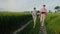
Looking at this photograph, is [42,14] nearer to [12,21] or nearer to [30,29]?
[30,29]

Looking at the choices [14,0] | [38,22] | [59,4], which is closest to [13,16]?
[14,0]

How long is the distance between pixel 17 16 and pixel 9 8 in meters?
0.18

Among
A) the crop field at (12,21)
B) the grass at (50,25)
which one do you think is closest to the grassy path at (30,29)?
the grass at (50,25)

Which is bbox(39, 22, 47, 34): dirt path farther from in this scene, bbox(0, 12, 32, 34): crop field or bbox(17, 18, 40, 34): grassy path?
bbox(0, 12, 32, 34): crop field

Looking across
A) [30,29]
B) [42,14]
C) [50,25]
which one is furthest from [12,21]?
[50,25]

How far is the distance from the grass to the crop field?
13 centimetres

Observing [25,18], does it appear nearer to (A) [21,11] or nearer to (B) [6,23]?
(A) [21,11]

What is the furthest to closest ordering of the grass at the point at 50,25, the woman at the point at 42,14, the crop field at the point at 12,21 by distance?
the crop field at the point at 12,21 < the woman at the point at 42,14 < the grass at the point at 50,25

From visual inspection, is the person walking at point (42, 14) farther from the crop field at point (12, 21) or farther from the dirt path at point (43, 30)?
the crop field at point (12, 21)

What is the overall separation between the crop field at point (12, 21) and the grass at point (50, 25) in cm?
13

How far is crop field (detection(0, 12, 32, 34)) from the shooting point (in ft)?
8.68

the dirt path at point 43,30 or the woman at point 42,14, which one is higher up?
the woman at point 42,14

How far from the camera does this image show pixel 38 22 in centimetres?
256

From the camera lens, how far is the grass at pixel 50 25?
240 centimetres
